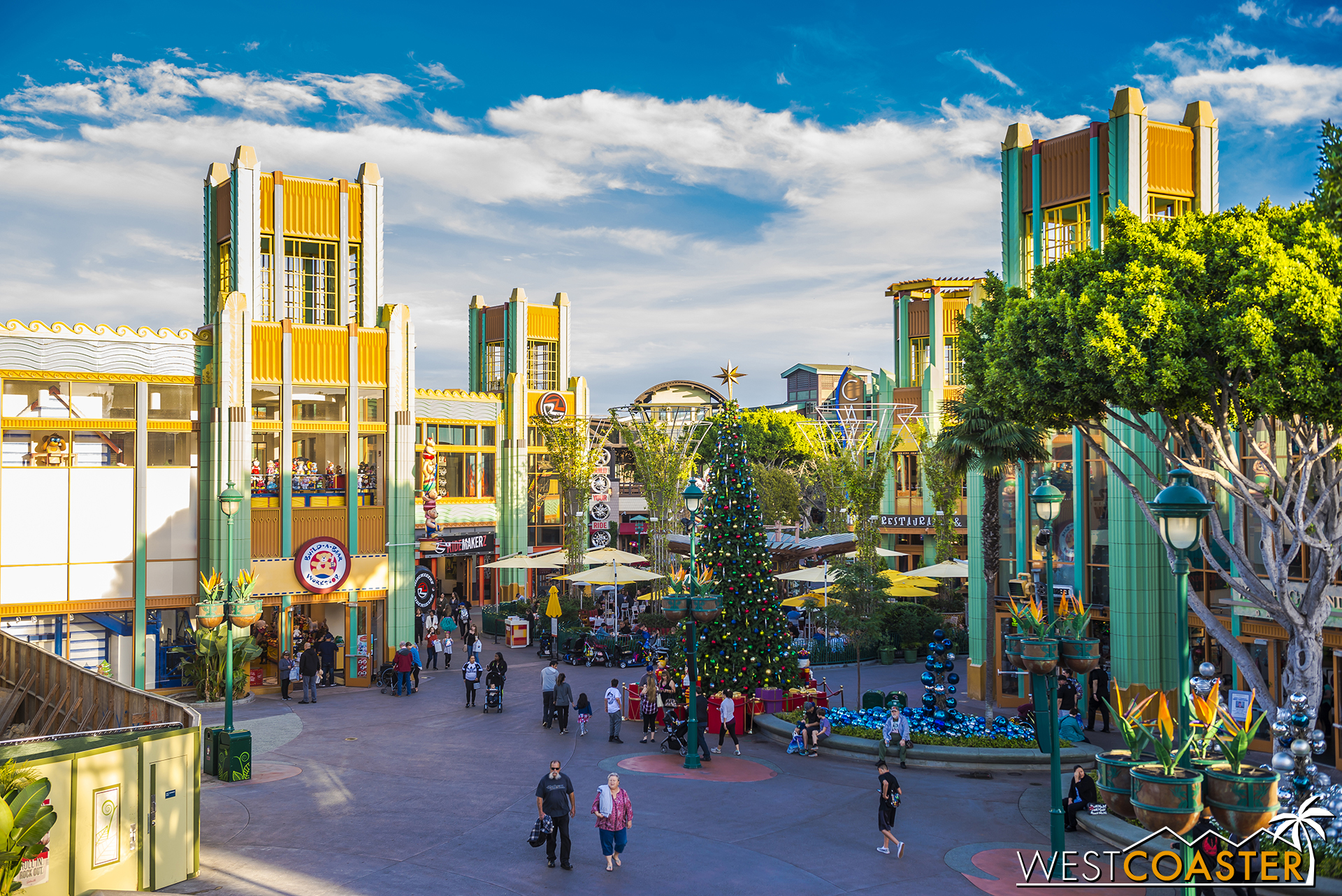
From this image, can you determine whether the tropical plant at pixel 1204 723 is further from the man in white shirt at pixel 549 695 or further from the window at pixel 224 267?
the window at pixel 224 267

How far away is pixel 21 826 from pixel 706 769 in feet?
41.6

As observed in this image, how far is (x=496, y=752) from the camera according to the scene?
2277 centimetres

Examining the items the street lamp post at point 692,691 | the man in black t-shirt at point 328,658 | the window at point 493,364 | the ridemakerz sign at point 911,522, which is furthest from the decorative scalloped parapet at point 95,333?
the ridemakerz sign at point 911,522

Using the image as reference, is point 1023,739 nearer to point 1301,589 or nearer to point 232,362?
point 1301,589

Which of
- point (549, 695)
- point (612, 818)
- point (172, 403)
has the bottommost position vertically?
point (549, 695)

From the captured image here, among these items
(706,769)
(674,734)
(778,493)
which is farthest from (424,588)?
(778,493)

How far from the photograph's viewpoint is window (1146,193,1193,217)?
83.8 feet

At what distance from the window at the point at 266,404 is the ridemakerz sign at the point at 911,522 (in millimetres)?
31089

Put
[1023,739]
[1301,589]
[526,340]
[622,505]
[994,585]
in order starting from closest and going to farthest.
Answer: [1301,589] → [1023,739] → [994,585] → [526,340] → [622,505]

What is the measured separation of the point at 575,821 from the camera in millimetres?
17641

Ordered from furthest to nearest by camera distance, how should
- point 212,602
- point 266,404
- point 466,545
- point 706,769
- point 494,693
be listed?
point 466,545, point 266,404, point 494,693, point 212,602, point 706,769

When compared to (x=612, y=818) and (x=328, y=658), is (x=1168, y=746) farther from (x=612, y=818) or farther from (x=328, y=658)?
A: (x=328, y=658)

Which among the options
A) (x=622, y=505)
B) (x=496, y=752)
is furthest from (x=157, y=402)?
(x=622, y=505)

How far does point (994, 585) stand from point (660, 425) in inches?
1013
